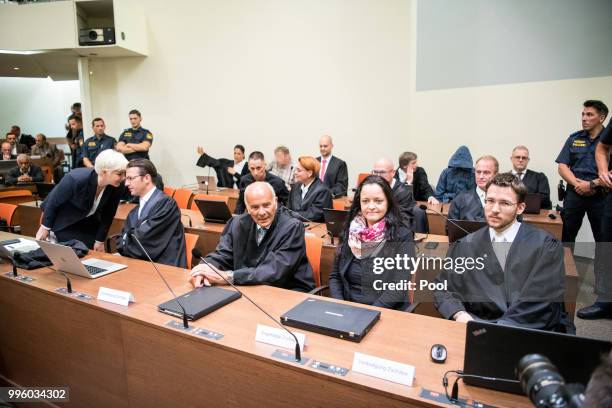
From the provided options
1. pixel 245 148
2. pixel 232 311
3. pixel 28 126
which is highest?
pixel 28 126

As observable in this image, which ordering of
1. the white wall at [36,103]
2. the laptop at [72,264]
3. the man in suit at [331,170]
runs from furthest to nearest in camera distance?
the white wall at [36,103], the man in suit at [331,170], the laptop at [72,264]

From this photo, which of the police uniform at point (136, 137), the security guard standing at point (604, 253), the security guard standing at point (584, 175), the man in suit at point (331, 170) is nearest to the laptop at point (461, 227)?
the security guard standing at point (604, 253)

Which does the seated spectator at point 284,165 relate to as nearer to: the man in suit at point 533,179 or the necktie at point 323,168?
the necktie at point 323,168

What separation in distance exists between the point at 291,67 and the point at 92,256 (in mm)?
4832

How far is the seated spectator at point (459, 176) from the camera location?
4473 mm

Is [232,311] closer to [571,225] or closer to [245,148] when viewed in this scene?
[571,225]

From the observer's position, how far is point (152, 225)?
272cm

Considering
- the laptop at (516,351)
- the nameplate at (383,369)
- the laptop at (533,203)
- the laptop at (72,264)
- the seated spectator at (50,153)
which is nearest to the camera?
the laptop at (516,351)

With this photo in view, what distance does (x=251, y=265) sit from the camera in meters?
2.31

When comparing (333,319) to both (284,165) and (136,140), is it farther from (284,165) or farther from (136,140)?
(136,140)

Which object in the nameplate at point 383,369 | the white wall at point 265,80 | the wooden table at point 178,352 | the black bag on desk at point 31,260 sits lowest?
the wooden table at point 178,352

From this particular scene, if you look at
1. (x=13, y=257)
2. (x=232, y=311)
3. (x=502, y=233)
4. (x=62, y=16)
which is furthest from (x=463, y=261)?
(x=62, y=16)

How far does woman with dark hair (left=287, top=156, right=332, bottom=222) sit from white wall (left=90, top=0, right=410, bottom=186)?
7.53ft

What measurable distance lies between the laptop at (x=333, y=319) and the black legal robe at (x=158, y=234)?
1.36m
